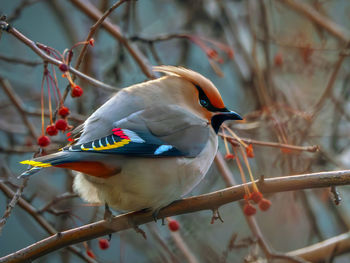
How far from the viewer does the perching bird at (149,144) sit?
85.5 inches

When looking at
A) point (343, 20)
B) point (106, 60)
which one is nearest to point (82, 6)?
point (106, 60)

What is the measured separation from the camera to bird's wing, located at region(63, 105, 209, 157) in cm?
215

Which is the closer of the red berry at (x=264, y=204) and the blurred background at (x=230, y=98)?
the red berry at (x=264, y=204)

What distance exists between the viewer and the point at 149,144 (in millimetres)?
2283

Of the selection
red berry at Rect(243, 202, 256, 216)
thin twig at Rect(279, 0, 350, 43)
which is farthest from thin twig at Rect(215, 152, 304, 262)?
thin twig at Rect(279, 0, 350, 43)

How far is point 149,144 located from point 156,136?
9cm

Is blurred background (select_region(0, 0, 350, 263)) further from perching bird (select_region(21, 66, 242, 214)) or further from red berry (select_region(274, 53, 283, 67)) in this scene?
perching bird (select_region(21, 66, 242, 214))

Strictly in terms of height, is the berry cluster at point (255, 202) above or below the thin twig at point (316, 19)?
below

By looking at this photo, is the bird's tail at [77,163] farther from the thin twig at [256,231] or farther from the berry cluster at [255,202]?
the thin twig at [256,231]

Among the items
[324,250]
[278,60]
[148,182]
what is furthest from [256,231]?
[278,60]

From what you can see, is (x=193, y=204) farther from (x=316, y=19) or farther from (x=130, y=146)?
(x=316, y=19)

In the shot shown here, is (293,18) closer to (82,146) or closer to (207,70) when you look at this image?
(207,70)

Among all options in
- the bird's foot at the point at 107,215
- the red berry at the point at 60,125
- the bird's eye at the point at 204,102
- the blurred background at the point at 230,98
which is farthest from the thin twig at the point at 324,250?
the red berry at the point at 60,125

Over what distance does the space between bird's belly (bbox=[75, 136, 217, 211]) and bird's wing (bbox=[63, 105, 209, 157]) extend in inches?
1.6
